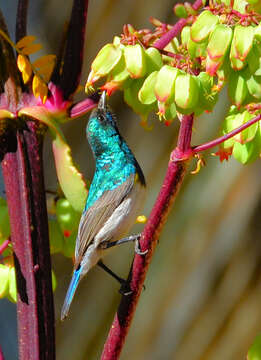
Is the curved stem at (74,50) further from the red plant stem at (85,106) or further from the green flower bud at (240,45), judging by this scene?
the green flower bud at (240,45)

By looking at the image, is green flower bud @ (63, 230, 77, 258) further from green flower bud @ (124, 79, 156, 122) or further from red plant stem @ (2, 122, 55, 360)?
green flower bud @ (124, 79, 156, 122)

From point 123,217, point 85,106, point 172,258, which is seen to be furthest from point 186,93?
point 172,258

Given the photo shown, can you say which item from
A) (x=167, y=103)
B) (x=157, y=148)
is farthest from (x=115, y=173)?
(x=157, y=148)

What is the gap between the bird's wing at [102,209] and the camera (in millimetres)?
922

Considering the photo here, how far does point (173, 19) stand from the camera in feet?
5.26

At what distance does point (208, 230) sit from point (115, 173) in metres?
0.74

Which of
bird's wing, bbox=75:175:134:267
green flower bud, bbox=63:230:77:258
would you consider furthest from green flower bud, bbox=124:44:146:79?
bird's wing, bbox=75:175:134:267

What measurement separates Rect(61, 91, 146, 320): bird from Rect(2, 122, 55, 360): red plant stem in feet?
0.67

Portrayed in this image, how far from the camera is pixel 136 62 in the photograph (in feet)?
1.90

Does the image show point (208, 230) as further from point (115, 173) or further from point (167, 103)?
point (167, 103)

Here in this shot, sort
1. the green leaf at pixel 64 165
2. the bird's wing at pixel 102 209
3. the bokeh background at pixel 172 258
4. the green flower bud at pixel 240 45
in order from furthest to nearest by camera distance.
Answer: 1. the bokeh background at pixel 172 258
2. the bird's wing at pixel 102 209
3. the green leaf at pixel 64 165
4. the green flower bud at pixel 240 45

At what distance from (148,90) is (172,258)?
1.18 meters

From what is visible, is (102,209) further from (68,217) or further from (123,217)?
(68,217)

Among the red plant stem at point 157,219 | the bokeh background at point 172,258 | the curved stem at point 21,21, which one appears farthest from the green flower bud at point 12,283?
the bokeh background at point 172,258
